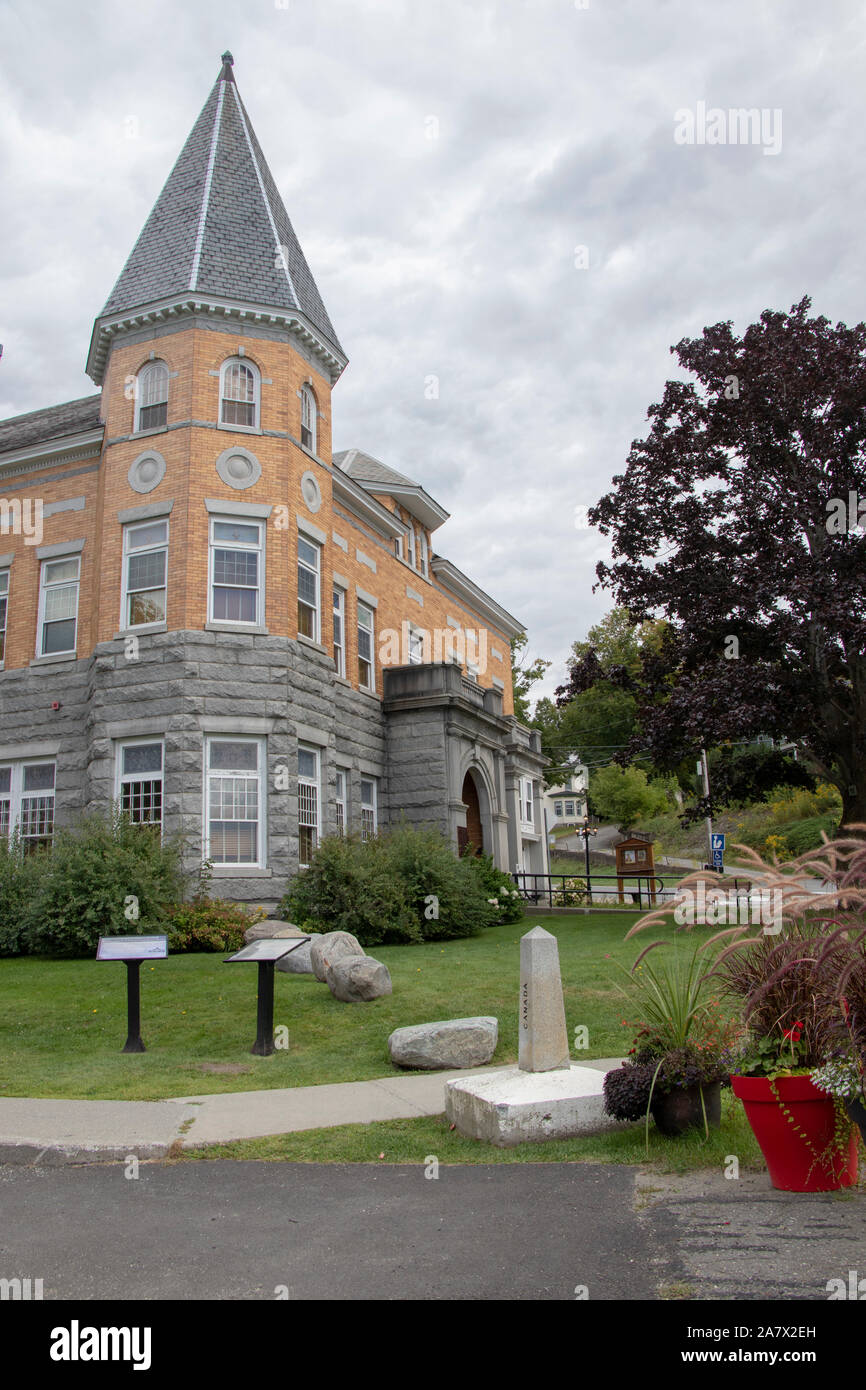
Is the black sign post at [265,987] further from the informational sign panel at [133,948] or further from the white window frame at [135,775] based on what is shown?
the white window frame at [135,775]

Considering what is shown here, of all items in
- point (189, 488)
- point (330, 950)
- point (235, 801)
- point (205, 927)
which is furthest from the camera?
point (189, 488)

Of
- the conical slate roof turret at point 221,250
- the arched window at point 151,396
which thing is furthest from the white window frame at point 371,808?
the conical slate roof turret at point 221,250

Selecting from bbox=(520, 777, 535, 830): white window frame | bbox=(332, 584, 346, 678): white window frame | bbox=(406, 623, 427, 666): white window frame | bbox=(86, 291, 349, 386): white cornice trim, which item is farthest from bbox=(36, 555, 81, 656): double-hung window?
bbox=(520, 777, 535, 830): white window frame

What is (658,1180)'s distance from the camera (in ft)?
20.3

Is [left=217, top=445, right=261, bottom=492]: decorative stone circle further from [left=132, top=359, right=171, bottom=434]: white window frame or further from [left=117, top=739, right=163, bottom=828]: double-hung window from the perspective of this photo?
[left=117, top=739, right=163, bottom=828]: double-hung window

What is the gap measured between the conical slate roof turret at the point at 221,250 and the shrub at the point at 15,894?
1106 cm

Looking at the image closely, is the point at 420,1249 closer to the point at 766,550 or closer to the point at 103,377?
the point at 766,550

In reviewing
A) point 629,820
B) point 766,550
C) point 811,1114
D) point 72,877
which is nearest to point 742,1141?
point 811,1114

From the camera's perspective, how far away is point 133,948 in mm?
10469

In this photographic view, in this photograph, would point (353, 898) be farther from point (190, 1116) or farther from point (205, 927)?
point (190, 1116)

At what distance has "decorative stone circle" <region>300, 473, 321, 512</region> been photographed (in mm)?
22031

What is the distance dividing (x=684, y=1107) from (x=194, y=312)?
18.6 metres

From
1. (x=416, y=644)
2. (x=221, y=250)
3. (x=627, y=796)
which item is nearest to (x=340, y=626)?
(x=416, y=644)

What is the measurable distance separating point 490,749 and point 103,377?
13.6 metres
